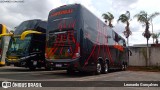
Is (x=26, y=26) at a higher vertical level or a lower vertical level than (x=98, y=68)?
higher

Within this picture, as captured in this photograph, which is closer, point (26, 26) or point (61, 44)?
point (61, 44)

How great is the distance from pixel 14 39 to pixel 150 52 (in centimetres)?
1995

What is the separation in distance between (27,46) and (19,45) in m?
0.63

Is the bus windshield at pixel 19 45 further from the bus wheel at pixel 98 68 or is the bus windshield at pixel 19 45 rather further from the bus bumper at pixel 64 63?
the bus wheel at pixel 98 68

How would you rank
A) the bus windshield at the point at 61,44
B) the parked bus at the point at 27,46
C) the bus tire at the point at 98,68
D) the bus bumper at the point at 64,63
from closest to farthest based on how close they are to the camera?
1. the bus bumper at the point at 64,63
2. the bus windshield at the point at 61,44
3. the bus tire at the point at 98,68
4. the parked bus at the point at 27,46

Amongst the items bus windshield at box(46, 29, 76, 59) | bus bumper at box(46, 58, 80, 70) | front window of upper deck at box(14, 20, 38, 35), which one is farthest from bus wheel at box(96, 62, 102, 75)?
front window of upper deck at box(14, 20, 38, 35)

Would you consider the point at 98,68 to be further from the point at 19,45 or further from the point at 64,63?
the point at 19,45

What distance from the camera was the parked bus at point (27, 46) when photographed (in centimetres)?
1611

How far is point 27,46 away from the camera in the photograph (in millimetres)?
16297

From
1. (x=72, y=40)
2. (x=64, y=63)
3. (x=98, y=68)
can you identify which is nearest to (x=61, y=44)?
(x=72, y=40)

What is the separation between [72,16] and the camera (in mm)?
12766

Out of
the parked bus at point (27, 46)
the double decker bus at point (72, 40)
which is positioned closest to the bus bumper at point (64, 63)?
the double decker bus at point (72, 40)

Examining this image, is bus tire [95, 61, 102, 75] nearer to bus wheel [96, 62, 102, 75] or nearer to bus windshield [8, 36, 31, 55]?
bus wheel [96, 62, 102, 75]

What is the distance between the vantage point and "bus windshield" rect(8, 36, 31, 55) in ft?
53.4
